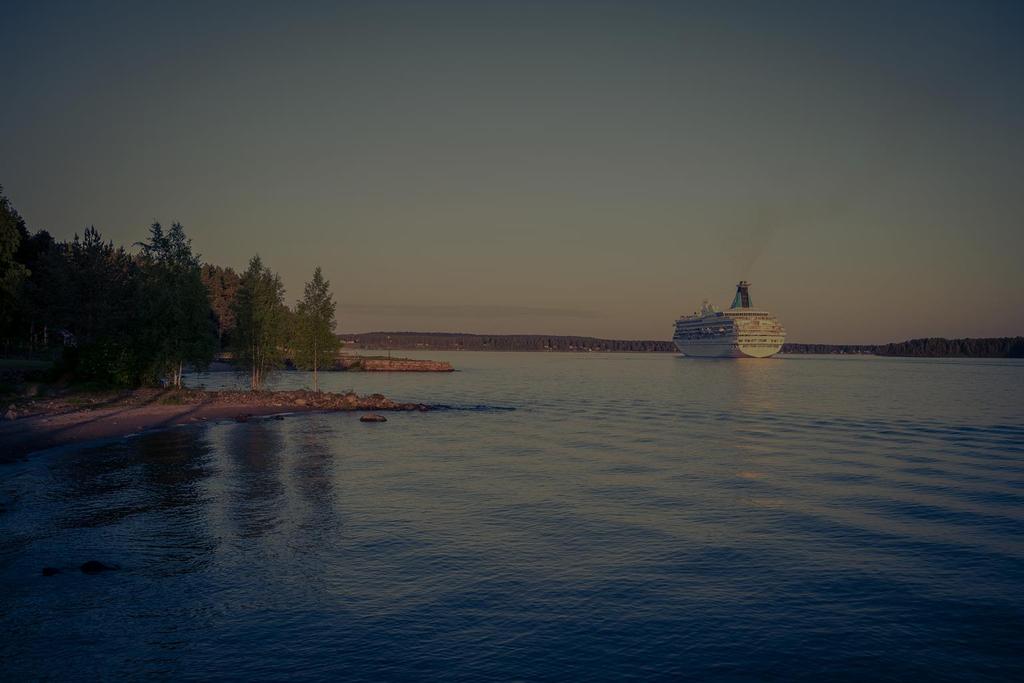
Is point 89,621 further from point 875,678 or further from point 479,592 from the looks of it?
point 875,678

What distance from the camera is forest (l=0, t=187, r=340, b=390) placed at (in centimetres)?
6209

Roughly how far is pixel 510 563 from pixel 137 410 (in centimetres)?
4484

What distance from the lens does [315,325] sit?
87375 mm

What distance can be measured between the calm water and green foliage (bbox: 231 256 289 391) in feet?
126

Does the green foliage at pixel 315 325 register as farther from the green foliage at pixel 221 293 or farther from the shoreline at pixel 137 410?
the green foliage at pixel 221 293

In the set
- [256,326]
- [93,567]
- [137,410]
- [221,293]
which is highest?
[221,293]

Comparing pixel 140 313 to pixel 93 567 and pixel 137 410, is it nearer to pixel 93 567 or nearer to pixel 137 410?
pixel 137 410

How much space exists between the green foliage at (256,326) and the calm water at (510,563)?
38.4 m

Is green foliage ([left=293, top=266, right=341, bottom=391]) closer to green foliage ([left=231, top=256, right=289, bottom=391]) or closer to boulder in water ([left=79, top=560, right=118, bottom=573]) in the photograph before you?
green foliage ([left=231, top=256, right=289, bottom=391])

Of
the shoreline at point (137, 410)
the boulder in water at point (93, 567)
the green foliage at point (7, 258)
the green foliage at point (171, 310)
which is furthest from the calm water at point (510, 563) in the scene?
the green foliage at point (171, 310)

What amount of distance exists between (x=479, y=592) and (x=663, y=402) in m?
67.6

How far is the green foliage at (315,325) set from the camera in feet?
285

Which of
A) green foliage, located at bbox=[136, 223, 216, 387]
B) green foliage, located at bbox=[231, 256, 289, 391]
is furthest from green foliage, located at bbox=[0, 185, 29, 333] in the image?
green foliage, located at bbox=[231, 256, 289, 391]

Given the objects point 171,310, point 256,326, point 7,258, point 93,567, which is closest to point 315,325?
point 256,326
